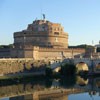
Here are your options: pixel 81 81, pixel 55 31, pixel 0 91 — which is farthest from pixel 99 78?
pixel 55 31

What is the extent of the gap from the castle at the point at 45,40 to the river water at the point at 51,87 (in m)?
9.89

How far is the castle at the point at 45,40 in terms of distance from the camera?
41.1 m

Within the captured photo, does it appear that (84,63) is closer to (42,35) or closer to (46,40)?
(46,40)

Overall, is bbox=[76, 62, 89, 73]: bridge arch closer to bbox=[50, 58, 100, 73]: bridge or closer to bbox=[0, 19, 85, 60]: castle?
bbox=[50, 58, 100, 73]: bridge

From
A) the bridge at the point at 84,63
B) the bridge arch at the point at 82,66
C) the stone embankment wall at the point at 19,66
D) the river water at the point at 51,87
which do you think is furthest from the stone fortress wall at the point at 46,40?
the river water at the point at 51,87

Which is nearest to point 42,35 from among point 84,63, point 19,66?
point 84,63

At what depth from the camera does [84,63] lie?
36.8 metres

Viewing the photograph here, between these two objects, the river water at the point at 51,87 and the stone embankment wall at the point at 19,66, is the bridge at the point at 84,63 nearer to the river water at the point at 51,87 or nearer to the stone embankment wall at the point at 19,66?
the stone embankment wall at the point at 19,66

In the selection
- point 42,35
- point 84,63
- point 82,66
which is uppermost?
point 42,35

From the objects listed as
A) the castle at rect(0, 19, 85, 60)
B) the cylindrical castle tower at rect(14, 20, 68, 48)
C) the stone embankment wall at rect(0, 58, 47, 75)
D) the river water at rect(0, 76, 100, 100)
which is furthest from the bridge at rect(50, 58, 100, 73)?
the cylindrical castle tower at rect(14, 20, 68, 48)

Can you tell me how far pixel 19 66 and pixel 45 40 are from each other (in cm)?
1158

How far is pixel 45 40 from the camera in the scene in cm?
4456

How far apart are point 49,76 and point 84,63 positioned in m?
6.08

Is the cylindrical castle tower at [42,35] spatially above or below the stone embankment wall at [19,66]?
above
